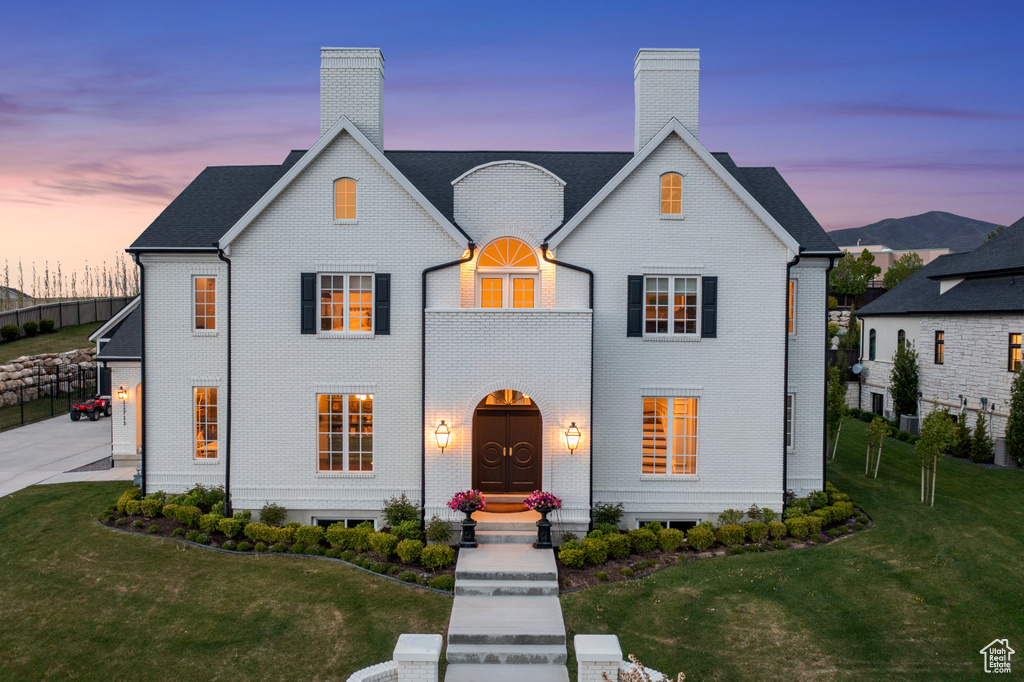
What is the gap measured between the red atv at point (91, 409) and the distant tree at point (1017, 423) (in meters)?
39.7

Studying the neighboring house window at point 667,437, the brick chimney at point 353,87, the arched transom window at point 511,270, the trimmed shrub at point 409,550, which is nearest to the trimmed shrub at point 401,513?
the trimmed shrub at point 409,550

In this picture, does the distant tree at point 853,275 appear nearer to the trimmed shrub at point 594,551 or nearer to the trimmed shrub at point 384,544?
the trimmed shrub at point 594,551

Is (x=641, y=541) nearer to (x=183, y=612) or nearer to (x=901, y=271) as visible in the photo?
(x=183, y=612)

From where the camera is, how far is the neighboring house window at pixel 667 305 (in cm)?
1495

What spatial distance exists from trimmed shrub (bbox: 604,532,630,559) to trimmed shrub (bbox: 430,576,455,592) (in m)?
3.57

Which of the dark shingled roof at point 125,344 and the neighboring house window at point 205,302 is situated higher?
the neighboring house window at point 205,302

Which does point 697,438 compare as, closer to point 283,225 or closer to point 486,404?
point 486,404

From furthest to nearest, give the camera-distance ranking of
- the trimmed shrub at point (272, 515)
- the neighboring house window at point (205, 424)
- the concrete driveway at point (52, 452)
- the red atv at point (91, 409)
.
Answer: the red atv at point (91, 409) → the concrete driveway at point (52, 452) → the neighboring house window at point (205, 424) → the trimmed shrub at point (272, 515)

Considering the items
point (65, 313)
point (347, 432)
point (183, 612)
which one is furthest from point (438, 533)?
point (65, 313)

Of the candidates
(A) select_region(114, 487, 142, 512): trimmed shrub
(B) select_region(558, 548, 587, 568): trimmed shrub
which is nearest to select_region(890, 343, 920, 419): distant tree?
(B) select_region(558, 548, 587, 568): trimmed shrub

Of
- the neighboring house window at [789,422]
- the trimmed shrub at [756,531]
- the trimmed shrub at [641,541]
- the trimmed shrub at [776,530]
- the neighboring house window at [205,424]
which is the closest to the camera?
the trimmed shrub at [641,541]

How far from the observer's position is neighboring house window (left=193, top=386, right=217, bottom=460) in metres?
15.8

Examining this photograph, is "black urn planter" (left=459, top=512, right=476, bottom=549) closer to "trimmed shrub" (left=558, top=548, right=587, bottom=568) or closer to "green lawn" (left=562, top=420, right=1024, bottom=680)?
"trimmed shrub" (left=558, top=548, right=587, bottom=568)

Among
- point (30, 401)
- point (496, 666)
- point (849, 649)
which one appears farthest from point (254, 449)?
point (30, 401)
